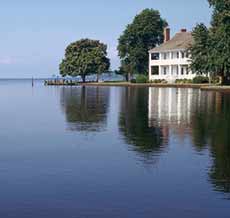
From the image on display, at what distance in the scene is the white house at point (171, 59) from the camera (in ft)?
309

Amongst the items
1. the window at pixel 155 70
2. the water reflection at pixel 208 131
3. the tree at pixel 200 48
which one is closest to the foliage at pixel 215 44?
the tree at pixel 200 48

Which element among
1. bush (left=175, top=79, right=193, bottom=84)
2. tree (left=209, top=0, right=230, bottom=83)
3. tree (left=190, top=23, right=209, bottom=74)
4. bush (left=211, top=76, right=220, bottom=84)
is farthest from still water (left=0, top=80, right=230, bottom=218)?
bush (left=175, top=79, right=193, bottom=84)

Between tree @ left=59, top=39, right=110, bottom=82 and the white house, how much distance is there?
13736 millimetres

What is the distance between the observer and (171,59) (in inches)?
3841

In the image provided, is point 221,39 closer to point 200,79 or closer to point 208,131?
point 200,79

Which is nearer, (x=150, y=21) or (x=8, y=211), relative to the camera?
(x=8, y=211)

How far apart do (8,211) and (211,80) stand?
246 feet

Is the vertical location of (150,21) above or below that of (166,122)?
→ above

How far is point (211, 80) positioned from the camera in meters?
81.8

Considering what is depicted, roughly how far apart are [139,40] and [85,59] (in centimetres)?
1390

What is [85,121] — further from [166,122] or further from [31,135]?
[31,135]

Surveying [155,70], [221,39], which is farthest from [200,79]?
[155,70]

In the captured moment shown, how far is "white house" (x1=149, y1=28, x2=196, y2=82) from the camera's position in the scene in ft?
309

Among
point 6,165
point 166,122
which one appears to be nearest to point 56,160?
point 6,165
